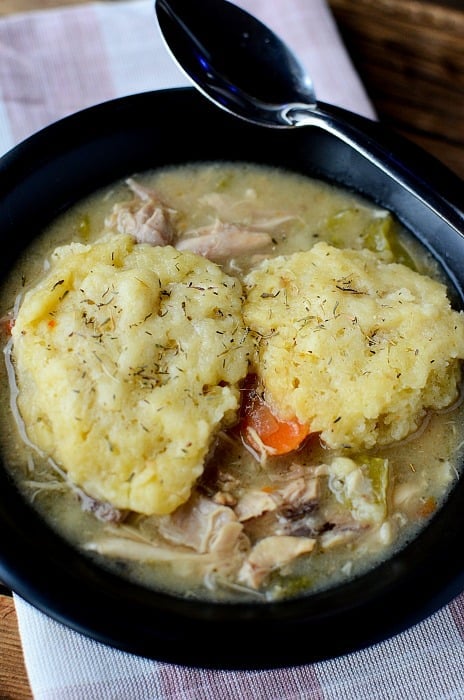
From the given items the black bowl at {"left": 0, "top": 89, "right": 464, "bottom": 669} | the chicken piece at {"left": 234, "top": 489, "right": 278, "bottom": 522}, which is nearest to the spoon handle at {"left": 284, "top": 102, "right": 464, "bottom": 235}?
the black bowl at {"left": 0, "top": 89, "right": 464, "bottom": 669}

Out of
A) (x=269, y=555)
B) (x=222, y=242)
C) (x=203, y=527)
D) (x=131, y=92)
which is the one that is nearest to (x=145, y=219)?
(x=222, y=242)

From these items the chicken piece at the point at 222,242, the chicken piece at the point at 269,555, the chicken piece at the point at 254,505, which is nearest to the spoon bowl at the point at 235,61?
the chicken piece at the point at 222,242

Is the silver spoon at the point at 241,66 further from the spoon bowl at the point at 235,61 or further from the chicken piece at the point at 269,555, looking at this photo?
the chicken piece at the point at 269,555

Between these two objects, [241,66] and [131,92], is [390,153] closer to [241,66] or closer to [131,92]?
[241,66]

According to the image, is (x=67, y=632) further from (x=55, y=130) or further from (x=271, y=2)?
(x=271, y=2)

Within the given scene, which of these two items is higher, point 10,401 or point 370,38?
point 370,38

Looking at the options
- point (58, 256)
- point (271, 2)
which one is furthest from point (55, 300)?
point (271, 2)
